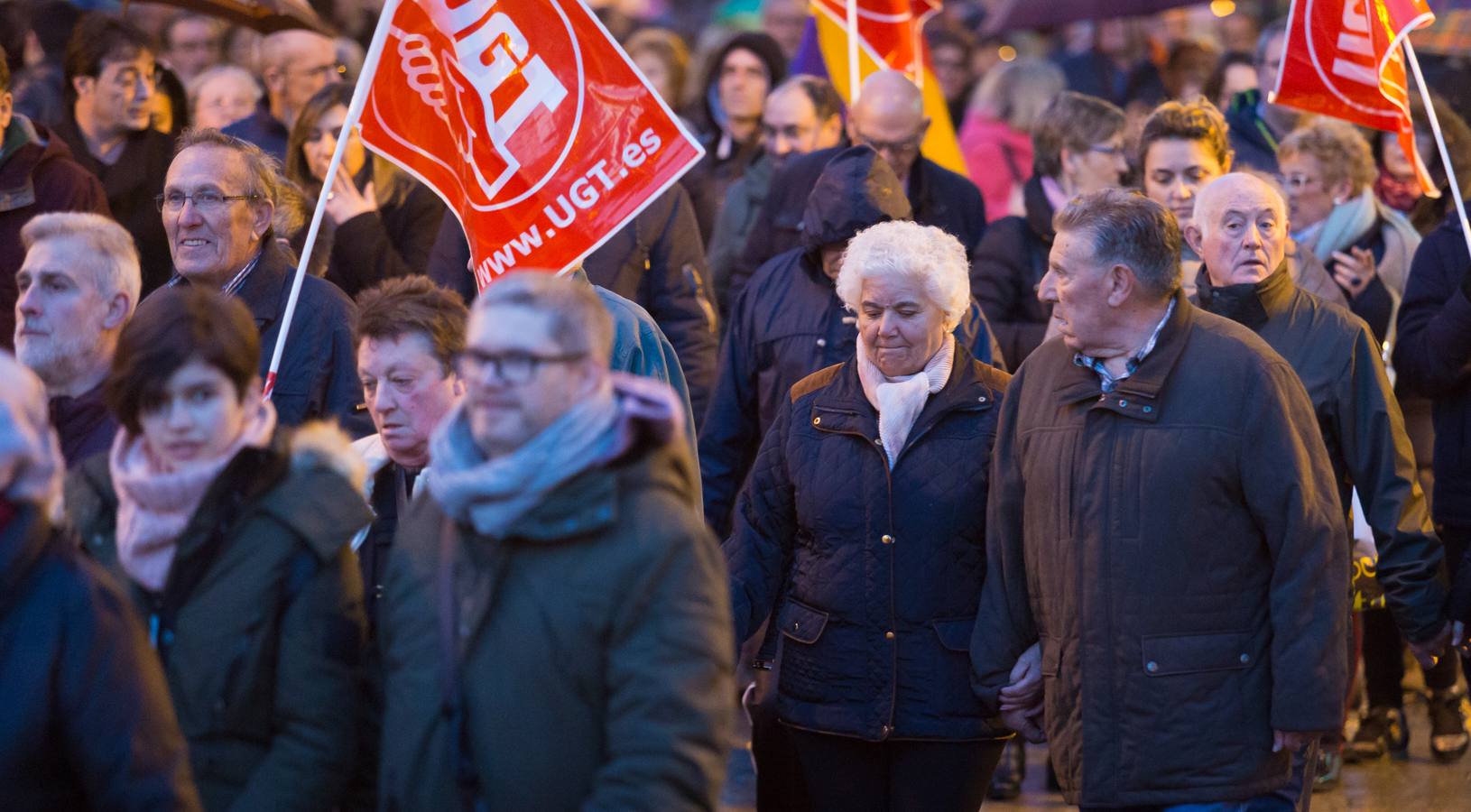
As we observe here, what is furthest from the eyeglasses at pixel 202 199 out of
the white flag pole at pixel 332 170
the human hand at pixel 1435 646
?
the human hand at pixel 1435 646

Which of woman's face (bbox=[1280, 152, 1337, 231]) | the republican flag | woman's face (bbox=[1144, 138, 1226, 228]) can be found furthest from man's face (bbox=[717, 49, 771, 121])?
woman's face (bbox=[1144, 138, 1226, 228])

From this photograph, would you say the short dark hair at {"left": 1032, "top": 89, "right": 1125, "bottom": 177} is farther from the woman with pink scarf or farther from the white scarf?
the woman with pink scarf

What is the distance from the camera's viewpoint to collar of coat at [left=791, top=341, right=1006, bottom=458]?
547cm

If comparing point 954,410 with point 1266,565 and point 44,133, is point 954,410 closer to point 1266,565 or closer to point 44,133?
point 1266,565

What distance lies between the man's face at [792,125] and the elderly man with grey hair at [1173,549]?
478cm

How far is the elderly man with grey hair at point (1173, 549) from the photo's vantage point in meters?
4.88

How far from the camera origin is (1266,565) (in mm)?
4977

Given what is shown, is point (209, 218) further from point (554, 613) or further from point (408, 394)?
point (554, 613)

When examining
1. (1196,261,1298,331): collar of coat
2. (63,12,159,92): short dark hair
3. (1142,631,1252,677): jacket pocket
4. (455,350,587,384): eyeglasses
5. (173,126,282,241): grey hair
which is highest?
(63,12,159,92): short dark hair

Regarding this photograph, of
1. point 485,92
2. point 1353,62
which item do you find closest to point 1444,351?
point 1353,62

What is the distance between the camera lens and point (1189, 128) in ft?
24.6

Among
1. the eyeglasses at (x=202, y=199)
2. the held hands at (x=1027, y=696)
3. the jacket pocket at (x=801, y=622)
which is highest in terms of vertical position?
the eyeglasses at (x=202, y=199)

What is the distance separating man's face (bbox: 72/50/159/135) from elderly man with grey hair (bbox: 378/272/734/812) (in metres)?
5.85

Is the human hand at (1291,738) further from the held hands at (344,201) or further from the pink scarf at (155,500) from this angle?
the held hands at (344,201)
